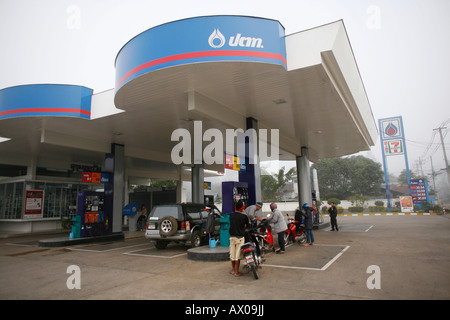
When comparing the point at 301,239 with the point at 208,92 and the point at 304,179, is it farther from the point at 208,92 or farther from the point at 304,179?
the point at 304,179

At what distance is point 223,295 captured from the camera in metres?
4.68

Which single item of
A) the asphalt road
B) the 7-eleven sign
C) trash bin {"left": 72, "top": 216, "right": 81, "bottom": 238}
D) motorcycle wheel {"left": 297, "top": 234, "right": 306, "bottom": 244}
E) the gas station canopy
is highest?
the 7-eleven sign

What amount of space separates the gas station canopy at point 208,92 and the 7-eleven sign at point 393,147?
20619 millimetres

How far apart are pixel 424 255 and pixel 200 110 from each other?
7.68 meters

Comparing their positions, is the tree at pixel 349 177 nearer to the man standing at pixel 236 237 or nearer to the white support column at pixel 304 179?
the white support column at pixel 304 179

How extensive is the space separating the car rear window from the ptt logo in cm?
545

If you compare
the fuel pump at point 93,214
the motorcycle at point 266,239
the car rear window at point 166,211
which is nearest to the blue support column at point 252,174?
the motorcycle at point 266,239

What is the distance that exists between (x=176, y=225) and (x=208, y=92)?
14.5 ft

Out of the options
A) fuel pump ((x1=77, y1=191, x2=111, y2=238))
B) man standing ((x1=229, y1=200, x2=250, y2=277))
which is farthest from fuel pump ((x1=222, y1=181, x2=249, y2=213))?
fuel pump ((x1=77, y1=191, x2=111, y2=238))

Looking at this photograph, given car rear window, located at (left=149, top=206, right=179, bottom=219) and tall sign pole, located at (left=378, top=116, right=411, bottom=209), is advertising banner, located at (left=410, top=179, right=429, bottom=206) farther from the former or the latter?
car rear window, located at (left=149, top=206, right=179, bottom=219)

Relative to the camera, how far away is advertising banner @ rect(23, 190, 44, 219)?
17.6 m

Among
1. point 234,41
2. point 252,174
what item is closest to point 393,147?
point 252,174

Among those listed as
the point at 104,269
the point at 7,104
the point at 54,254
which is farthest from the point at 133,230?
the point at 104,269

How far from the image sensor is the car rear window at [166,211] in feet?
31.3
